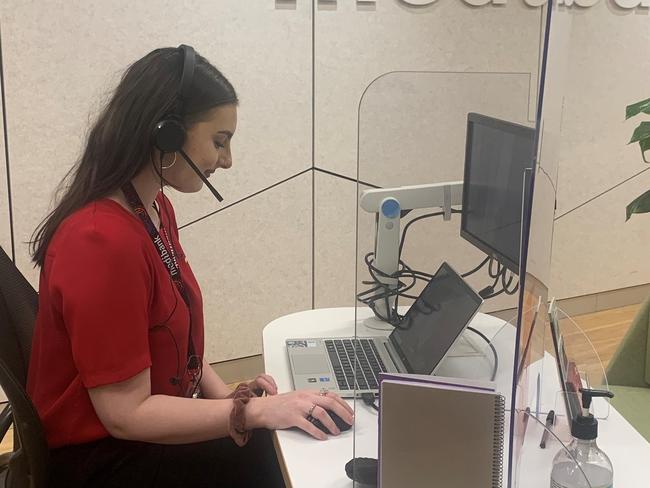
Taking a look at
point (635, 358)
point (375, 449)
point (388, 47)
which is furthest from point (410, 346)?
point (388, 47)

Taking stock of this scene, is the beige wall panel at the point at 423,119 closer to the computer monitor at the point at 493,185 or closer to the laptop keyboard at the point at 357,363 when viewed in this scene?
the computer monitor at the point at 493,185

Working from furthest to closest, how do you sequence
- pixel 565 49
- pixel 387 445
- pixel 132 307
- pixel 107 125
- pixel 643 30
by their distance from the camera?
pixel 643 30
pixel 107 125
pixel 132 307
pixel 387 445
pixel 565 49

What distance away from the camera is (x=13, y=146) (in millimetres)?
2527

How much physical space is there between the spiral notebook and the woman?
0.33 meters

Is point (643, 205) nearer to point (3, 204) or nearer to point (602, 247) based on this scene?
point (602, 247)

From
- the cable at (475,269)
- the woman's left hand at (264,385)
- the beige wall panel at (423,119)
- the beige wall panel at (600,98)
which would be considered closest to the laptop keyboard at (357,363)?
the woman's left hand at (264,385)

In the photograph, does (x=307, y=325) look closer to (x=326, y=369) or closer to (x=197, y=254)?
(x=326, y=369)

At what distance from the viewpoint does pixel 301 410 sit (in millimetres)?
1243

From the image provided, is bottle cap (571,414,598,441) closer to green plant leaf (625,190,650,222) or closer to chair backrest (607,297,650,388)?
green plant leaf (625,190,650,222)

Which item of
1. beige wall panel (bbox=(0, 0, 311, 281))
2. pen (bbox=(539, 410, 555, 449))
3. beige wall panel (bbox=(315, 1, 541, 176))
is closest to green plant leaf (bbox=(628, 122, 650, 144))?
pen (bbox=(539, 410, 555, 449))

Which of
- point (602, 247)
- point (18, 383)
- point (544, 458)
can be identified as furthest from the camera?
point (602, 247)

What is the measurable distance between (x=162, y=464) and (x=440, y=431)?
0.70 m

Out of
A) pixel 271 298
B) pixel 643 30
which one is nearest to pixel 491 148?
pixel 271 298

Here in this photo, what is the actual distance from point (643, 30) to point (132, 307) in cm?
302
